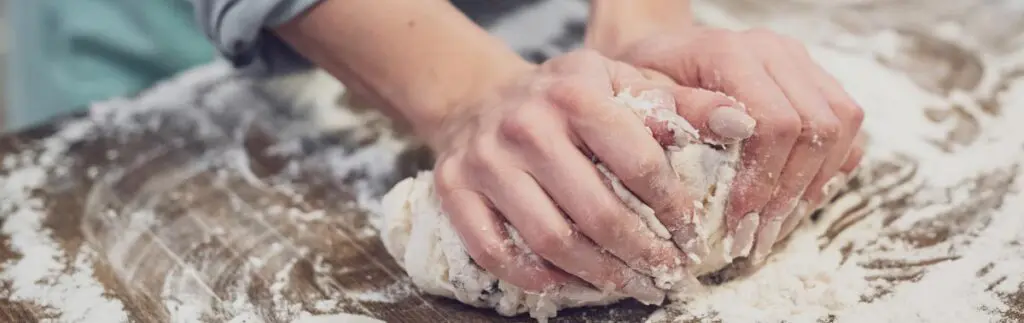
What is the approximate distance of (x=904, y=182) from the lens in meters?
0.76

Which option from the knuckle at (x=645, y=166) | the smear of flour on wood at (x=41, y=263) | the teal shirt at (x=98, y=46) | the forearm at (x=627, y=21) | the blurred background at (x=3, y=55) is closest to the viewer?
the knuckle at (x=645, y=166)

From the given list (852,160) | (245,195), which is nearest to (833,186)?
(852,160)

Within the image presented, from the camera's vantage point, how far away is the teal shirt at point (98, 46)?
3.23 feet

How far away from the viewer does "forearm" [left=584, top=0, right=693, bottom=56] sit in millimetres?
780

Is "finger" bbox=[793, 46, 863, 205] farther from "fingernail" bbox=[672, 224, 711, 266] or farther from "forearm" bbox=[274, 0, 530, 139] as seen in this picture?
"forearm" bbox=[274, 0, 530, 139]

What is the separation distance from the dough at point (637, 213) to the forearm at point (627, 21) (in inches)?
7.1

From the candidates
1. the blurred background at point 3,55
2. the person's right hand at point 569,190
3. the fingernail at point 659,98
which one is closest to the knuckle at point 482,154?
the person's right hand at point 569,190

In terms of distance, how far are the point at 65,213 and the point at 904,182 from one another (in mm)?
709

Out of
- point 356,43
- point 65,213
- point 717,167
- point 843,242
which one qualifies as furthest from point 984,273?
point 65,213

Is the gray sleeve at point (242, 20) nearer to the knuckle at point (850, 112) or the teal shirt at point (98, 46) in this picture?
the teal shirt at point (98, 46)

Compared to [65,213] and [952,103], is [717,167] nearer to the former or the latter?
[952,103]

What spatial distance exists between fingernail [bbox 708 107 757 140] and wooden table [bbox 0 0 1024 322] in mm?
137

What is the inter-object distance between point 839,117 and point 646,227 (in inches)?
6.6

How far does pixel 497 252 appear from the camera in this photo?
0.59m
